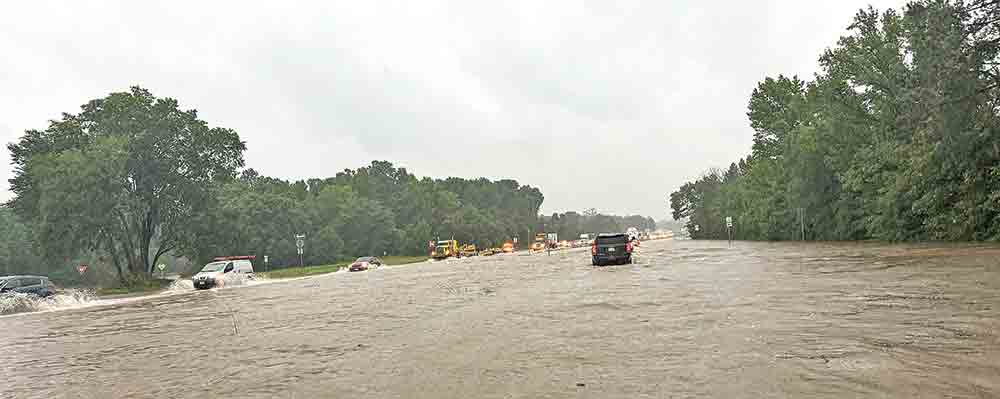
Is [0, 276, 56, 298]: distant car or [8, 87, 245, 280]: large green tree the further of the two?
[8, 87, 245, 280]: large green tree

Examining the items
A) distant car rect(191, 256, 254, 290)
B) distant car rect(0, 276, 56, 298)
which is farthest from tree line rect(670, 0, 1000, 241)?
distant car rect(0, 276, 56, 298)

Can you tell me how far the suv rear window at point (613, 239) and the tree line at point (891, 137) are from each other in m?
16.6

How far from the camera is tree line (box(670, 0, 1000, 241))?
35.0 metres

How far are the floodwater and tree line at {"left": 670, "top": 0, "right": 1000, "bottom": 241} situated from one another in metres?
19.3

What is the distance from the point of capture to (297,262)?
321ft

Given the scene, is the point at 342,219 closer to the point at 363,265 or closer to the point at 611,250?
the point at 363,265

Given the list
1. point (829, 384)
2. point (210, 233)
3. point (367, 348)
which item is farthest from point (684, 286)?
point (210, 233)

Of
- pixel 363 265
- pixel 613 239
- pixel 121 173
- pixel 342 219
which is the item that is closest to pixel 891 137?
pixel 613 239

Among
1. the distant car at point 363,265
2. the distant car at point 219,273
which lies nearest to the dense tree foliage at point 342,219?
the distant car at point 363,265

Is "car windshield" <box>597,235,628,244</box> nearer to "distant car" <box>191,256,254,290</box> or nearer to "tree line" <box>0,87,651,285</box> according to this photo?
"distant car" <box>191,256,254,290</box>

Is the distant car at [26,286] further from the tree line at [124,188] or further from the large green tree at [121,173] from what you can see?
the large green tree at [121,173]

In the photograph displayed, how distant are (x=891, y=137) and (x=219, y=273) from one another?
46.5 meters

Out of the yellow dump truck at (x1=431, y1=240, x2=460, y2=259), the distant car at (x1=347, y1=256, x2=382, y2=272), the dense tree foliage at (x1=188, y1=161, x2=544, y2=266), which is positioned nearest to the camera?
the distant car at (x1=347, y1=256, x2=382, y2=272)

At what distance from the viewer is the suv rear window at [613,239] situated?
126 feet
